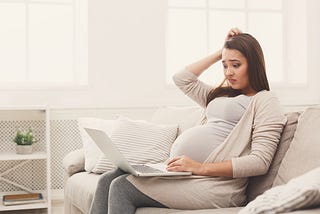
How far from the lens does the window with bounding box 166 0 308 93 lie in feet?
14.9

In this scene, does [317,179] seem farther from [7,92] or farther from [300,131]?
[7,92]

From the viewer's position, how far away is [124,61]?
13.7ft

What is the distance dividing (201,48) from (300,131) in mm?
2654

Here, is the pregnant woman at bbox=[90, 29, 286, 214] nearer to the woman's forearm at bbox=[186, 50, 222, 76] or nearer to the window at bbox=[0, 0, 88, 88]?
the woman's forearm at bbox=[186, 50, 222, 76]

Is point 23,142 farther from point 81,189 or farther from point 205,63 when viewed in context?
point 205,63

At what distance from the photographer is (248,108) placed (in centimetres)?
216

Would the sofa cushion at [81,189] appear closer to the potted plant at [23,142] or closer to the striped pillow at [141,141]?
the striped pillow at [141,141]

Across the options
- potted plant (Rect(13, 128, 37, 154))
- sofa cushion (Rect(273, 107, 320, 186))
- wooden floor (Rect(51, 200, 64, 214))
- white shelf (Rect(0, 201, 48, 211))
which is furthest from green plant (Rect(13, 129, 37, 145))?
sofa cushion (Rect(273, 107, 320, 186))

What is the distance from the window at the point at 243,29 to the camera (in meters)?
4.54

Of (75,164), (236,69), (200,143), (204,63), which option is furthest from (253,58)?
(75,164)

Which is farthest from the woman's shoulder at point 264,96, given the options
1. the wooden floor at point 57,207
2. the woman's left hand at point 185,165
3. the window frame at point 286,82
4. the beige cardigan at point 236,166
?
the window frame at point 286,82

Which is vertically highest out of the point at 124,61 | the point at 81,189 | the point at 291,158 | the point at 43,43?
the point at 43,43

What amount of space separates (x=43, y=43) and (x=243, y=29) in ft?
5.73

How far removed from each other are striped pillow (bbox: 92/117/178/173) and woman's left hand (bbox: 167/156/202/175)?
78 centimetres
